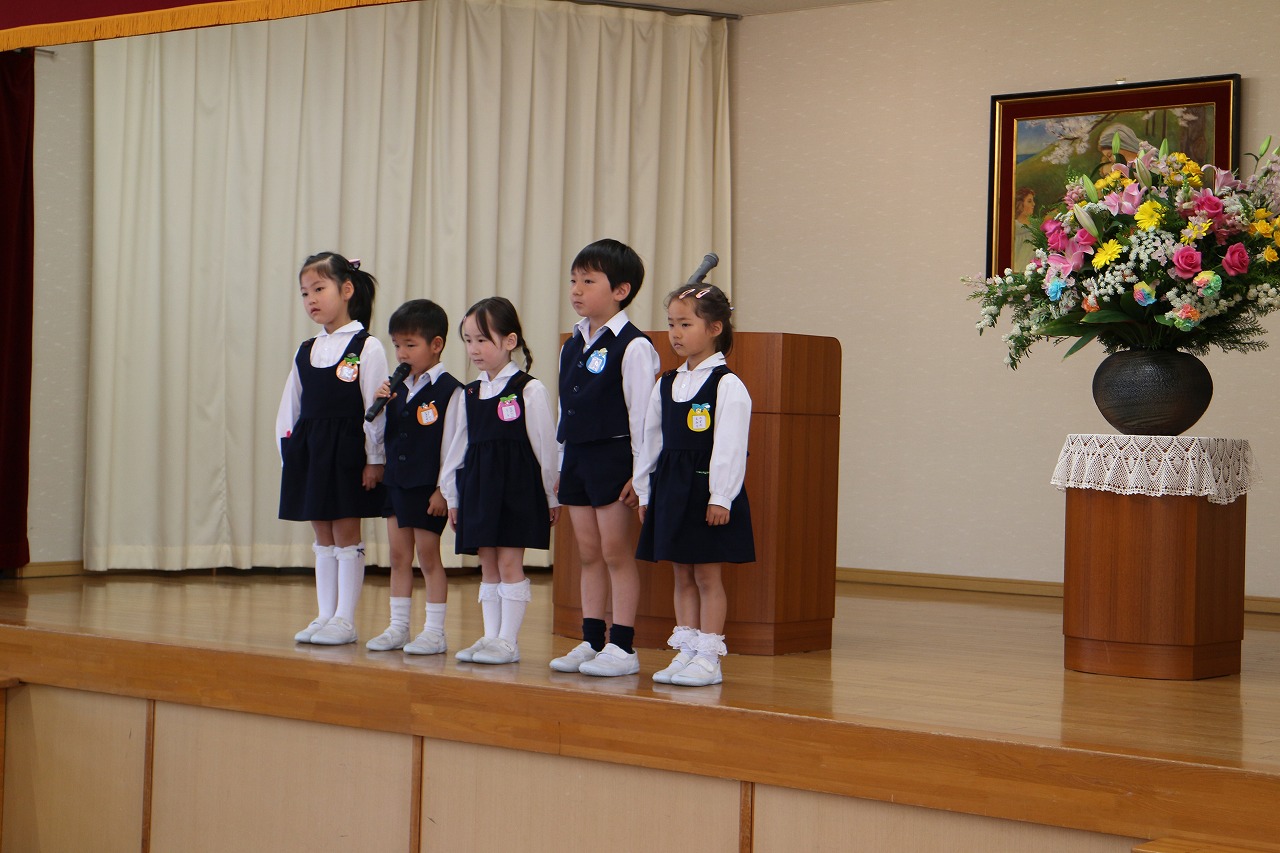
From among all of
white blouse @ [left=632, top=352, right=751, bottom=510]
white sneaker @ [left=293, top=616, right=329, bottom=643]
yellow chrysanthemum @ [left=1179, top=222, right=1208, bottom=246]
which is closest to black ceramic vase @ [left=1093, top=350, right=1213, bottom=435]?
→ yellow chrysanthemum @ [left=1179, top=222, right=1208, bottom=246]

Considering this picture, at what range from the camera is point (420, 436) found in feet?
13.0

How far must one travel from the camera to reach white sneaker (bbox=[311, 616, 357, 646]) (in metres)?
4.02

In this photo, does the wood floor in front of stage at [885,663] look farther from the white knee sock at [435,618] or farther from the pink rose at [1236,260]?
the pink rose at [1236,260]

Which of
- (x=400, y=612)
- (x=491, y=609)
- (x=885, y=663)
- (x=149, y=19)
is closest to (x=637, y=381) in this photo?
(x=491, y=609)

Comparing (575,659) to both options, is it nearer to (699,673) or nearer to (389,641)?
(699,673)

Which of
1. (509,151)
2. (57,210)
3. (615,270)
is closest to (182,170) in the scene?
(57,210)

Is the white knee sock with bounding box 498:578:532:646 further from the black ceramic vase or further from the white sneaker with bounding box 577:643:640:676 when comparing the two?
the black ceramic vase

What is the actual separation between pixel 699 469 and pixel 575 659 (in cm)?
61

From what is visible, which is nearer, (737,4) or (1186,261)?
(1186,261)

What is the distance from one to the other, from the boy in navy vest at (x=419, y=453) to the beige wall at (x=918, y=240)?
3227mm

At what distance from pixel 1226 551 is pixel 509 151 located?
3923 millimetres

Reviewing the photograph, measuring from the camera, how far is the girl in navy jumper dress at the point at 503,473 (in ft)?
12.3

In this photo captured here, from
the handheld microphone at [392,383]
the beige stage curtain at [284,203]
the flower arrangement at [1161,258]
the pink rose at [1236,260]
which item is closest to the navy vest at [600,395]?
the handheld microphone at [392,383]

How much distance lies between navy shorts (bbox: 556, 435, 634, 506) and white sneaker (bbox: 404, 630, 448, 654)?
2.04 ft
